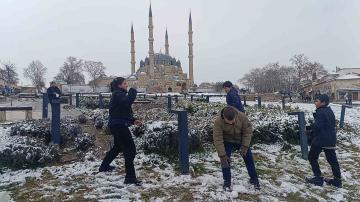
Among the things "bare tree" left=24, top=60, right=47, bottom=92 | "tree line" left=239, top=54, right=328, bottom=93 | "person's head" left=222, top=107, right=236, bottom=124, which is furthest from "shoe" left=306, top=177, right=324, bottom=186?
"bare tree" left=24, top=60, right=47, bottom=92

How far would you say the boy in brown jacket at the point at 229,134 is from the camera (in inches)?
225

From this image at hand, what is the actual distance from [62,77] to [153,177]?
86.4 meters

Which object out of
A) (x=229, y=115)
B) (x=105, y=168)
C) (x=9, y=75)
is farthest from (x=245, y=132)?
(x=9, y=75)

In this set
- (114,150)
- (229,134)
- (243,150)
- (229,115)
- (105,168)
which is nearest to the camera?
(229,115)

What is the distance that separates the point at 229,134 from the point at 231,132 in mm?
55

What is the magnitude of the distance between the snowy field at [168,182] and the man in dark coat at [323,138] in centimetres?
21

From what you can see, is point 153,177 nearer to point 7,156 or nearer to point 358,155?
point 7,156

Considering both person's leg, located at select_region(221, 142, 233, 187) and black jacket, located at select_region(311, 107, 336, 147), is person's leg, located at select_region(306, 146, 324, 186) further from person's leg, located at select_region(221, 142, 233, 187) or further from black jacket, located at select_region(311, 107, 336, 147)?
person's leg, located at select_region(221, 142, 233, 187)

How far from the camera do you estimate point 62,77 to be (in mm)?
87812

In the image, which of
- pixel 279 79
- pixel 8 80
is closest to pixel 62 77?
pixel 8 80

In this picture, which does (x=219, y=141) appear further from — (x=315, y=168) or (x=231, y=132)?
(x=315, y=168)

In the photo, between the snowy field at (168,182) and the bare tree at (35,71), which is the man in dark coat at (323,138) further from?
the bare tree at (35,71)

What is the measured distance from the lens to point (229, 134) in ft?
19.2

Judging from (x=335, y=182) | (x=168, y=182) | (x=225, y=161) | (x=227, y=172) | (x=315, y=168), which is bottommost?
(x=335, y=182)
